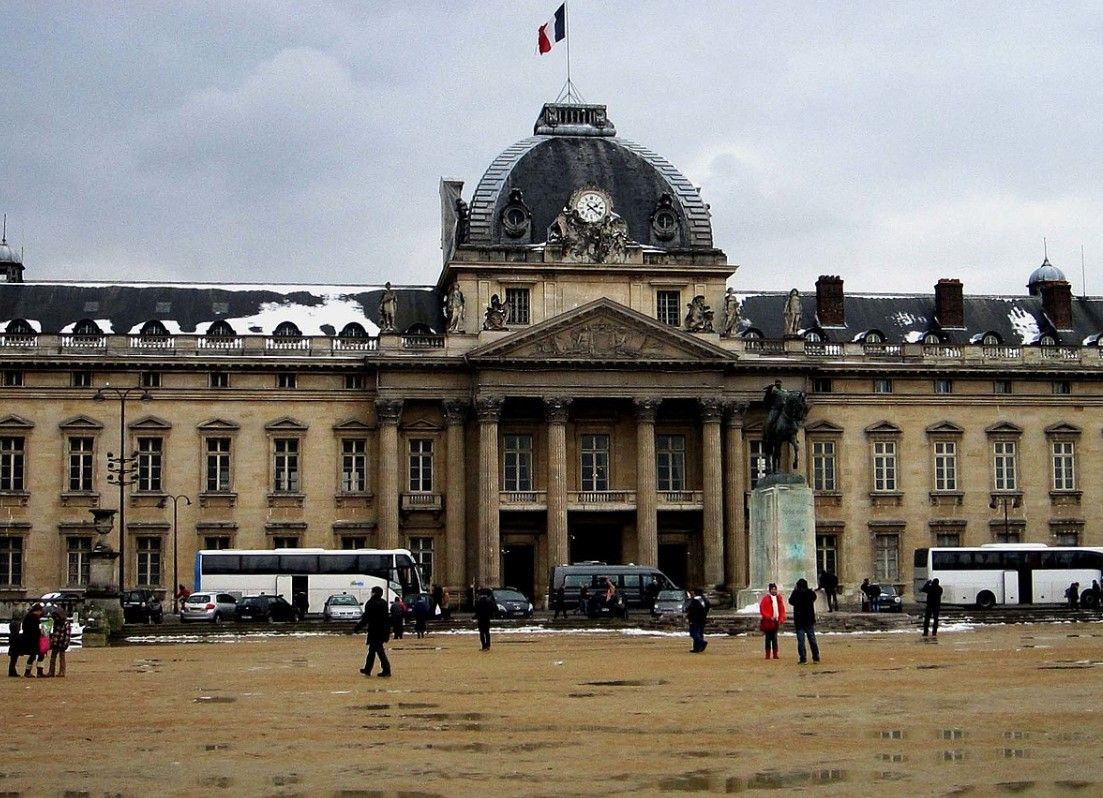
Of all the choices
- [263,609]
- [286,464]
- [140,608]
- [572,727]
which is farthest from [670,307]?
[572,727]

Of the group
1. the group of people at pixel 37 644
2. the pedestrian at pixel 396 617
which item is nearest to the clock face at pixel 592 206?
the pedestrian at pixel 396 617

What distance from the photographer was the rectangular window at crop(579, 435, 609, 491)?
288 ft

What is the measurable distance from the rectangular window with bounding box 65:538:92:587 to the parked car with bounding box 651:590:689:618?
97.7 feet

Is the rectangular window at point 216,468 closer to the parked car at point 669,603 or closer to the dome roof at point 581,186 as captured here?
the dome roof at point 581,186

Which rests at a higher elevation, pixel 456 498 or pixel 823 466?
pixel 823 466

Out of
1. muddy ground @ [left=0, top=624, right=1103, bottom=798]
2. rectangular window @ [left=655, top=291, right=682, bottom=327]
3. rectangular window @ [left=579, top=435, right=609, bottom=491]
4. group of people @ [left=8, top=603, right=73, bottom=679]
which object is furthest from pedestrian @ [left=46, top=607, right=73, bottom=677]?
rectangular window @ [left=655, top=291, right=682, bottom=327]

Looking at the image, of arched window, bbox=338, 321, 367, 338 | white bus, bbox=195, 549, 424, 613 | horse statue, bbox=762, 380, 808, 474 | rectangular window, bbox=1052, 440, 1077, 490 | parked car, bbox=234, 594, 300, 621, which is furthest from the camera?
rectangular window, bbox=1052, 440, 1077, 490

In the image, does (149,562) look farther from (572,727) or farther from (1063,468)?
(572,727)

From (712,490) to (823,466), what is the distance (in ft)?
24.1

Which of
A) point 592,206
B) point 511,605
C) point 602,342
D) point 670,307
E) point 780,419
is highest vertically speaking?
point 592,206

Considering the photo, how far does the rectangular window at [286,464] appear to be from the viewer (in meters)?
86.8

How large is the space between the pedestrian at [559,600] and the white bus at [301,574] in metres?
5.75

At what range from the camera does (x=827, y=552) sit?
89938 millimetres

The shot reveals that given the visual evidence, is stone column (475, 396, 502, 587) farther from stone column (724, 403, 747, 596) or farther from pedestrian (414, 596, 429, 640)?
pedestrian (414, 596, 429, 640)
